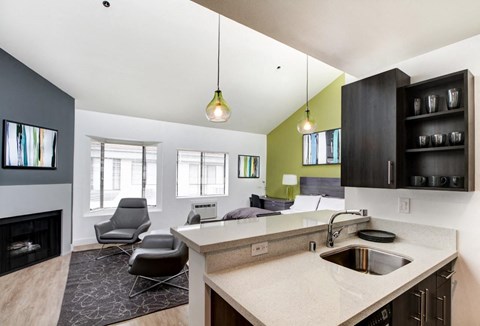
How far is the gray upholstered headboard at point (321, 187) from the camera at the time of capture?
5.34 m

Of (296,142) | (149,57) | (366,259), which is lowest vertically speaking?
(366,259)

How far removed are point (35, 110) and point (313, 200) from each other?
5395mm

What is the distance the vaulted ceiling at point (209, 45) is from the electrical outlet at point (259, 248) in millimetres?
1381

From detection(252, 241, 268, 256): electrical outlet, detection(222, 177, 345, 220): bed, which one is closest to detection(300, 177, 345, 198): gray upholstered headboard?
detection(222, 177, 345, 220): bed

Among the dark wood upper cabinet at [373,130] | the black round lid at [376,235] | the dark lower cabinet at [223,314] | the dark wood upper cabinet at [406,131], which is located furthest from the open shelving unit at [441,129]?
the dark lower cabinet at [223,314]

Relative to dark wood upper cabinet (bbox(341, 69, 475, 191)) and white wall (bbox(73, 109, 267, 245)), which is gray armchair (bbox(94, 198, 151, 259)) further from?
dark wood upper cabinet (bbox(341, 69, 475, 191))

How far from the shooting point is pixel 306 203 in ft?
18.0

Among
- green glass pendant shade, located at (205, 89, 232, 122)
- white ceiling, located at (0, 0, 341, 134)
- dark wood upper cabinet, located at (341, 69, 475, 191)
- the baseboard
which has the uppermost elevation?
white ceiling, located at (0, 0, 341, 134)

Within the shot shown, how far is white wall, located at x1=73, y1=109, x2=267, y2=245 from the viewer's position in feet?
15.0

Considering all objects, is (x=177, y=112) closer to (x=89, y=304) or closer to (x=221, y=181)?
(x=221, y=181)

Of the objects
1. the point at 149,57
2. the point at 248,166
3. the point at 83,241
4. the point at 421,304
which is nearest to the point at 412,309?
the point at 421,304

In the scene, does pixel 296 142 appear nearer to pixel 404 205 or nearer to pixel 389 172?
pixel 404 205

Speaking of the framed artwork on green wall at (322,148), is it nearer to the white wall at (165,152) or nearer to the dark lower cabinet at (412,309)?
the white wall at (165,152)

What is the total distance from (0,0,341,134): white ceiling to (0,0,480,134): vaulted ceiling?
1 centimetres
